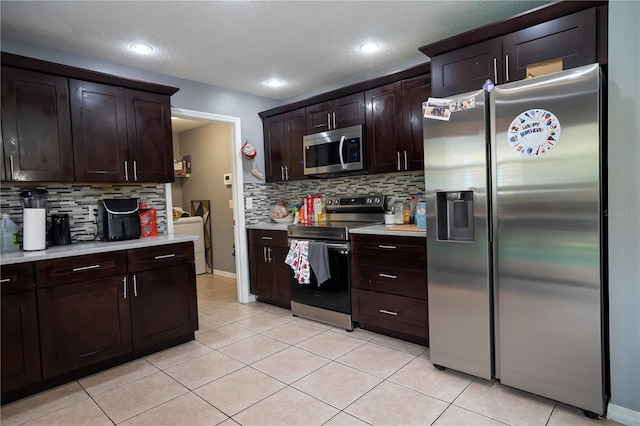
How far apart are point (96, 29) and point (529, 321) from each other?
11.2 ft

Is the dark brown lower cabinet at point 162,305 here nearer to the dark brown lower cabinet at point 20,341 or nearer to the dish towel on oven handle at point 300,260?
the dark brown lower cabinet at point 20,341

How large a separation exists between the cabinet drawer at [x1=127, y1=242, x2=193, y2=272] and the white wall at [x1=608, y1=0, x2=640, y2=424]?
2.90 metres

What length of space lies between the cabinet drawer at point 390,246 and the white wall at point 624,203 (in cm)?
115

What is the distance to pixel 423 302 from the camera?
2713 millimetres

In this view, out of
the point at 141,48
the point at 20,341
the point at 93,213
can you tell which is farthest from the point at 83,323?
the point at 141,48

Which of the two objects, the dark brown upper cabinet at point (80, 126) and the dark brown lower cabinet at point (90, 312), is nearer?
the dark brown lower cabinet at point (90, 312)

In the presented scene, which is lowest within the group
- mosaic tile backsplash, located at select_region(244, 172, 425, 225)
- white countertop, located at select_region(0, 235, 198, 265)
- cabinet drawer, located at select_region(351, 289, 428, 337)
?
cabinet drawer, located at select_region(351, 289, 428, 337)

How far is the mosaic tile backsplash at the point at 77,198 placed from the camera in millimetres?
2645

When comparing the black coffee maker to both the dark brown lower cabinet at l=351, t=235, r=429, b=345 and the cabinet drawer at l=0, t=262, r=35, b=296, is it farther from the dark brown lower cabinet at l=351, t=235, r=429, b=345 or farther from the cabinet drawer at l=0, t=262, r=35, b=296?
the dark brown lower cabinet at l=351, t=235, r=429, b=345

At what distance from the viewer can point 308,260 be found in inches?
132

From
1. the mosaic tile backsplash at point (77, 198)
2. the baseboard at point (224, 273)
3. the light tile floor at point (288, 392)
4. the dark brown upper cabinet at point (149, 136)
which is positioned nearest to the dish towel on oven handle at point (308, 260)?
the light tile floor at point (288, 392)

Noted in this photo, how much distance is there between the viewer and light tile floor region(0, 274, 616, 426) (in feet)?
6.42

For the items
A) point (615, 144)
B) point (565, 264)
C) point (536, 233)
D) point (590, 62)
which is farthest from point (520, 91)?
point (565, 264)

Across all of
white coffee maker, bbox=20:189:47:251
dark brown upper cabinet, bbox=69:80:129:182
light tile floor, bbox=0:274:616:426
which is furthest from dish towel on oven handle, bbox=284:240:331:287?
white coffee maker, bbox=20:189:47:251
